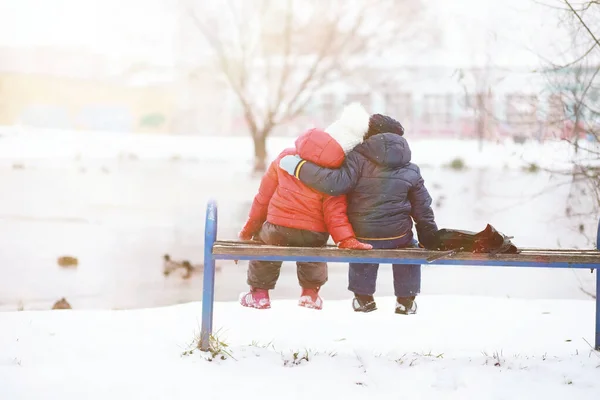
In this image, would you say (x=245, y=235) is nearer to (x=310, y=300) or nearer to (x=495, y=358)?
(x=310, y=300)

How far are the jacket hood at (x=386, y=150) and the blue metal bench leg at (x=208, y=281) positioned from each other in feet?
3.36

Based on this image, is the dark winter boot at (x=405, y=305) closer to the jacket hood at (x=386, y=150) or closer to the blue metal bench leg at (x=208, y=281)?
the jacket hood at (x=386, y=150)

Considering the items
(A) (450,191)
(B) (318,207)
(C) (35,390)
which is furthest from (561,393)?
(A) (450,191)

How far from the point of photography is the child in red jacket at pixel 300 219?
14.4 ft

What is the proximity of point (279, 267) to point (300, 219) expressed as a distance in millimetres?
403

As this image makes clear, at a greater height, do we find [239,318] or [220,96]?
[220,96]

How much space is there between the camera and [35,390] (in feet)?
11.8

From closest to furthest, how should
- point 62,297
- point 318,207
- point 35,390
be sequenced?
point 35,390, point 318,207, point 62,297

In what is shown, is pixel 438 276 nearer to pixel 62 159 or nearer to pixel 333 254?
pixel 333 254

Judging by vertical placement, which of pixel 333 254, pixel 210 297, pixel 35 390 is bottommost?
pixel 35 390

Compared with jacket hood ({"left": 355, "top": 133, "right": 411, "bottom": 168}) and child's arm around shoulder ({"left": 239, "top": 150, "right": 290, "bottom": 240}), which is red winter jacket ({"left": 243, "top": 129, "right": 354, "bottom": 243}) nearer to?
child's arm around shoulder ({"left": 239, "top": 150, "right": 290, "bottom": 240})

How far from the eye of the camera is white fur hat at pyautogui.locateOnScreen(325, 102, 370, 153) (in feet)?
14.9

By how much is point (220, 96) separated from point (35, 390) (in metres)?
34.2

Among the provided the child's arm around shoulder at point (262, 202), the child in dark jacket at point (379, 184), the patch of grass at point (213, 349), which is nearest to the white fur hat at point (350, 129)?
the child in dark jacket at point (379, 184)
